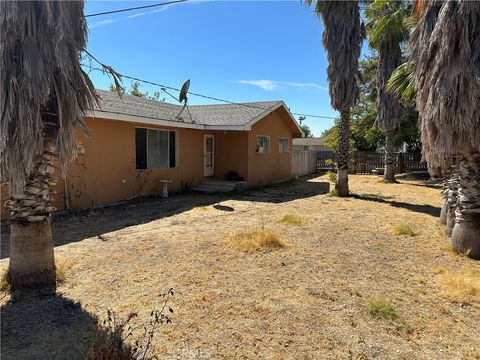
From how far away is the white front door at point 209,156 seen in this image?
607 inches

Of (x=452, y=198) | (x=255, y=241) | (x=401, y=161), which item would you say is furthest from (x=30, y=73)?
(x=401, y=161)

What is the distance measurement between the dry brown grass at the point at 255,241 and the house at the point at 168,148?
3.44 m

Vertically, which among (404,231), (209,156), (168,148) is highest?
(168,148)

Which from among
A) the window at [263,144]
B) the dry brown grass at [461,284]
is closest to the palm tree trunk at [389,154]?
the window at [263,144]

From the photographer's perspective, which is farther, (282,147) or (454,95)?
(282,147)

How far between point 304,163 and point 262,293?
20.4 metres

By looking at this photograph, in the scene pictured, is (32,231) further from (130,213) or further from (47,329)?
(130,213)

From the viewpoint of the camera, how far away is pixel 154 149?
1230 centimetres

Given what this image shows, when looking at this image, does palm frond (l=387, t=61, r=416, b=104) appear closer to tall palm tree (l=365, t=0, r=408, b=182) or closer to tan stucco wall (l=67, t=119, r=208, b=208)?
tall palm tree (l=365, t=0, r=408, b=182)

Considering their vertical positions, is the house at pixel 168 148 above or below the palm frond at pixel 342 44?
below

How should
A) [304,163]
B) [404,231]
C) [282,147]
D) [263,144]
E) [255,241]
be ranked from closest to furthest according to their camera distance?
[255,241], [404,231], [263,144], [282,147], [304,163]

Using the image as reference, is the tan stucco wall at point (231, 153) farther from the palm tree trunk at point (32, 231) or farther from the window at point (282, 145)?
the palm tree trunk at point (32, 231)

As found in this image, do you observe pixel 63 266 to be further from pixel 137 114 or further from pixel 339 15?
pixel 339 15

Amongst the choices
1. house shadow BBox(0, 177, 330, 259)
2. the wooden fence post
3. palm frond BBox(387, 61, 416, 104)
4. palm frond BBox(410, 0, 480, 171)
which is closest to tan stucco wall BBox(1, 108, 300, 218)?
house shadow BBox(0, 177, 330, 259)
